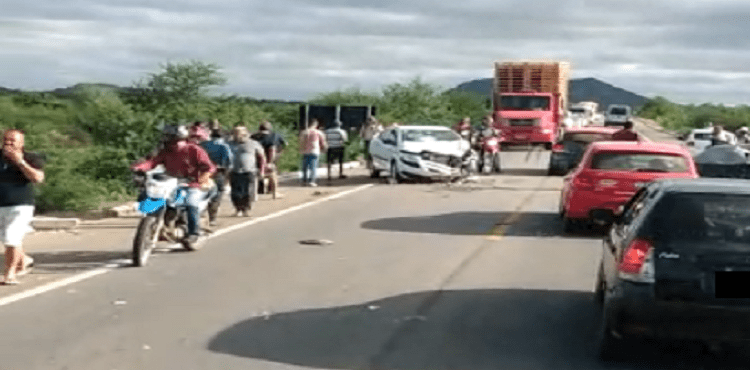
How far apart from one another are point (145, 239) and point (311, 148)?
1468 centimetres

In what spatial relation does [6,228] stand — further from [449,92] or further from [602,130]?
[449,92]

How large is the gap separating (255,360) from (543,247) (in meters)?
8.26

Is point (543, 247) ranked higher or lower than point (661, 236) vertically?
lower

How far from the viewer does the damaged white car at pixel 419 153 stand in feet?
97.5

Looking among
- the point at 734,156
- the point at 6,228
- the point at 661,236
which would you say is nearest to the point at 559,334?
the point at 661,236

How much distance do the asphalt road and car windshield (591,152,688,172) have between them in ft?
3.33

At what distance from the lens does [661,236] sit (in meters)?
8.36

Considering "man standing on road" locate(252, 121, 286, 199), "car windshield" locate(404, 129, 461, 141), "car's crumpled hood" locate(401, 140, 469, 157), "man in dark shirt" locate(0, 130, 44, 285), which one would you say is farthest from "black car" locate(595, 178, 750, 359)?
"car windshield" locate(404, 129, 461, 141)

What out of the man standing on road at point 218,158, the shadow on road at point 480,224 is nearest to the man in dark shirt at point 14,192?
the man standing on road at point 218,158

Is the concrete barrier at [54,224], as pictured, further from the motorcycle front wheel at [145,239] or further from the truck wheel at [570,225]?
the truck wheel at [570,225]

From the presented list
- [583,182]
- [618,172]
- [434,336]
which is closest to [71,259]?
[434,336]

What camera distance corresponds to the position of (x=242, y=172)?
65.7ft

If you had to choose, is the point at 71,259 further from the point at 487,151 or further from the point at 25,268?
the point at 487,151

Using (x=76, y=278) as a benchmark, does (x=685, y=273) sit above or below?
above
